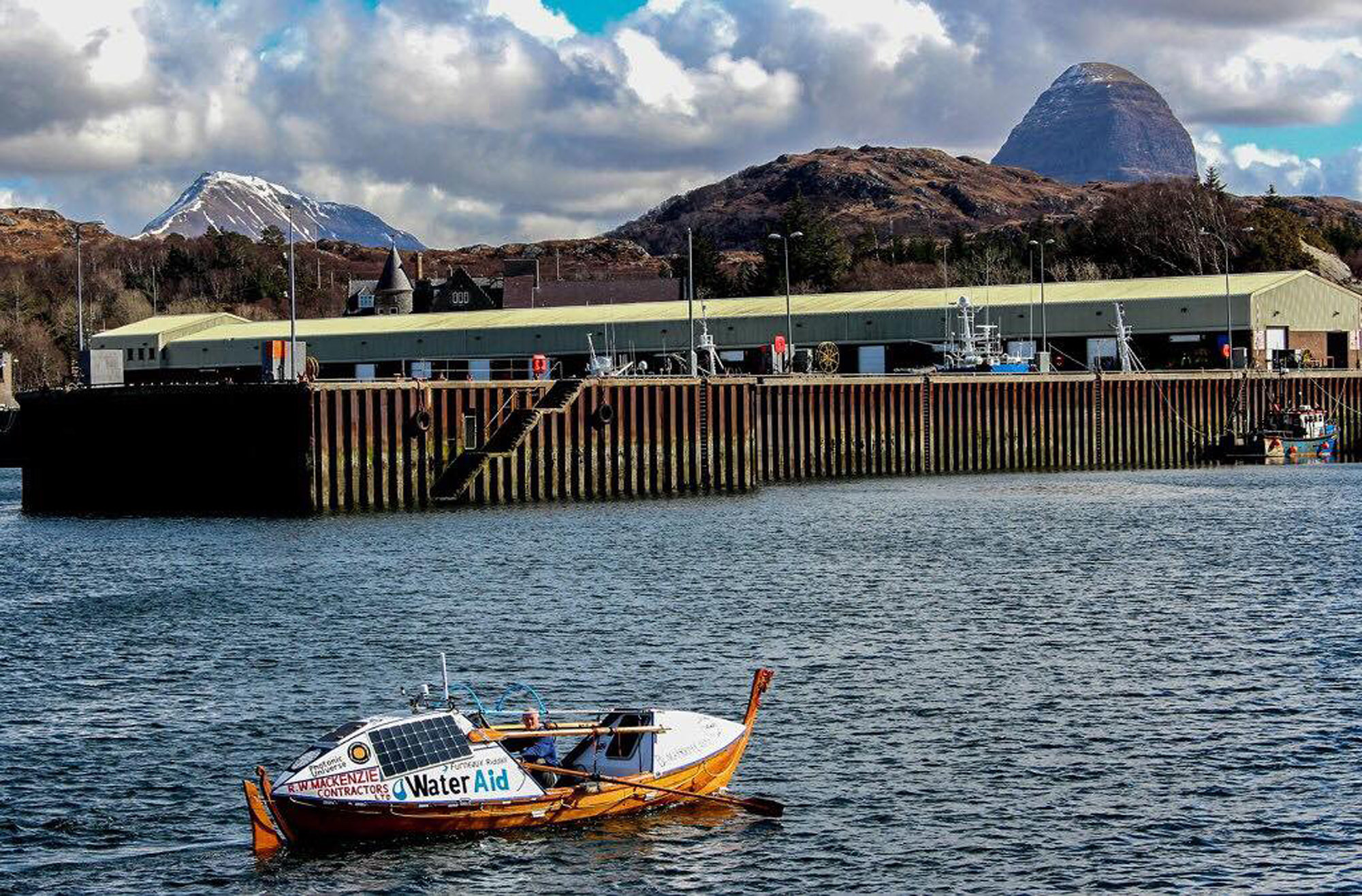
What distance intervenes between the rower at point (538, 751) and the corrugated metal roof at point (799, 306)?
11090 cm

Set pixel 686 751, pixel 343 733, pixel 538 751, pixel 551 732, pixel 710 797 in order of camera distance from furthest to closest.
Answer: pixel 686 751 < pixel 538 751 < pixel 710 797 < pixel 551 732 < pixel 343 733

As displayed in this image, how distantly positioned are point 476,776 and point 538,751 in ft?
6.07

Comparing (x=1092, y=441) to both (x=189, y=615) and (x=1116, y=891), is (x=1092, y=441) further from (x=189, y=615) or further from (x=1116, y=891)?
(x=1116, y=891)

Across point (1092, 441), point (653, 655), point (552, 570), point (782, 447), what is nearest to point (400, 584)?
point (552, 570)

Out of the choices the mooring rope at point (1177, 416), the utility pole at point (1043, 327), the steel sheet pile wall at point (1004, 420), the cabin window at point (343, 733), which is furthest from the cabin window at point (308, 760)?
the utility pole at point (1043, 327)

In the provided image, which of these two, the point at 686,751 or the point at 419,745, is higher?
the point at 419,745

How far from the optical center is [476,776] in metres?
33.2

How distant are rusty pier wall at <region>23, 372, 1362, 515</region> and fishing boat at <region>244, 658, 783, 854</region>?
177 ft

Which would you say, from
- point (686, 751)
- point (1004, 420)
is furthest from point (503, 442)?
point (686, 751)

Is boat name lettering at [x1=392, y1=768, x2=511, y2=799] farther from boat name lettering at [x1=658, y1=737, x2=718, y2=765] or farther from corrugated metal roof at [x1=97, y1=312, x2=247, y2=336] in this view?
corrugated metal roof at [x1=97, y1=312, x2=247, y2=336]

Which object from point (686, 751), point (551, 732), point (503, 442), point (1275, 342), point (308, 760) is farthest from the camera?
point (1275, 342)

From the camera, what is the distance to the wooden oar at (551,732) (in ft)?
110

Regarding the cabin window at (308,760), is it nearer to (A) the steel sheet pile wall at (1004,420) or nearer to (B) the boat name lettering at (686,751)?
(B) the boat name lettering at (686,751)

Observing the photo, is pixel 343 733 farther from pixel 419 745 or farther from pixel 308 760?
pixel 419 745
